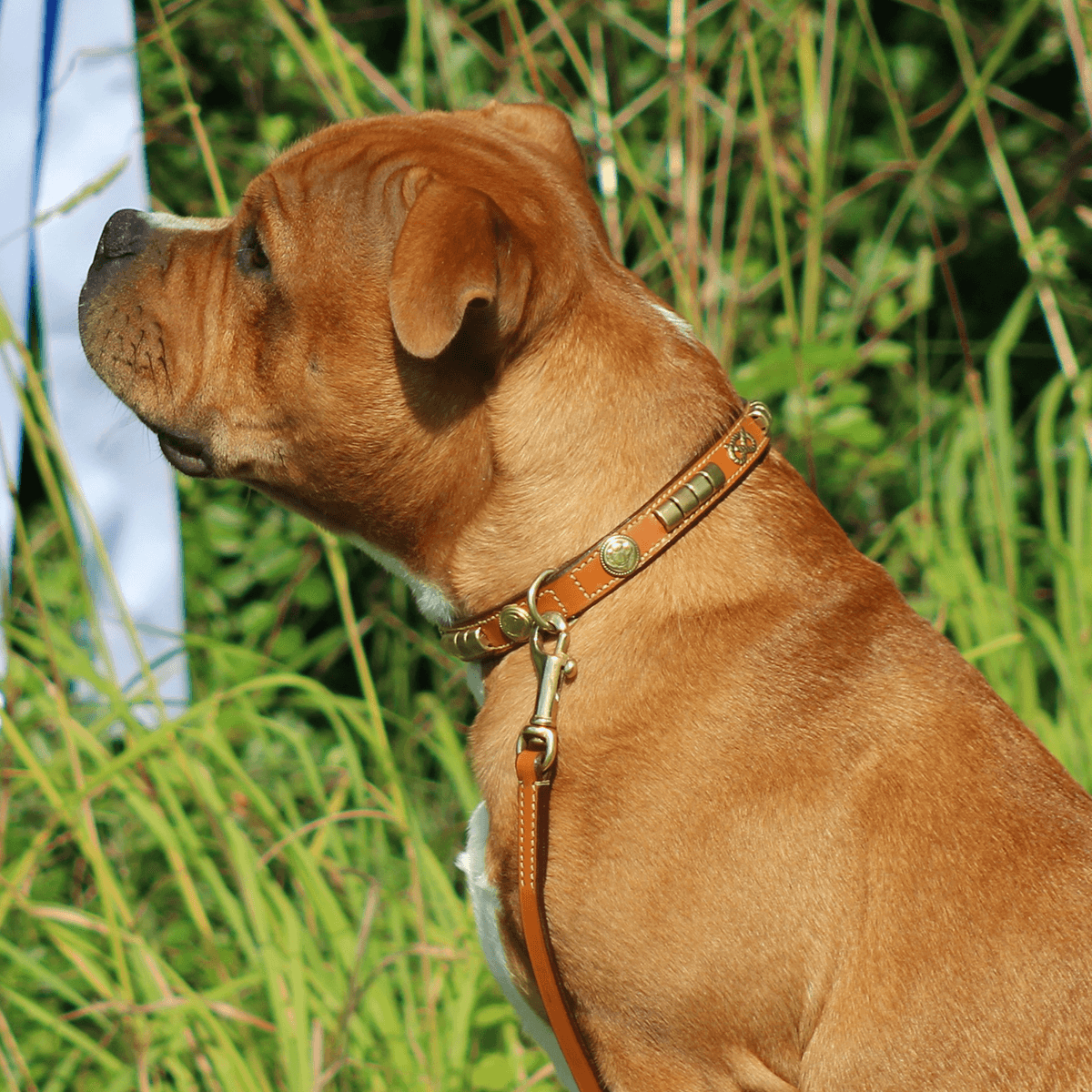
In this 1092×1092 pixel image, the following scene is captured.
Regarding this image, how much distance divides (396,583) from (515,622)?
82.2 inches

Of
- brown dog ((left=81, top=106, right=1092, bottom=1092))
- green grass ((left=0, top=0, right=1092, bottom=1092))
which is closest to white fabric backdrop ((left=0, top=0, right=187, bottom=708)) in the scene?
green grass ((left=0, top=0, right=1092, bottom=1092))

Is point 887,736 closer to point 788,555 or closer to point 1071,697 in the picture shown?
point 788,555

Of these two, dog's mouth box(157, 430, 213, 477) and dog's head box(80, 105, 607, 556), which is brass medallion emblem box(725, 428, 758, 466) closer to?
dog's head box(80, 105, 607, 556)

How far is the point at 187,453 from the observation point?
2541 mm

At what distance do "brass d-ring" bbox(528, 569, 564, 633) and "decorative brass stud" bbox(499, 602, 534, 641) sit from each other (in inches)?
1.9

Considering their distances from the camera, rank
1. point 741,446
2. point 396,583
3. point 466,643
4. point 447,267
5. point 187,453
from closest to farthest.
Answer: point 447,267, point 741,446, point 466,643, point 187,453, point 396,583

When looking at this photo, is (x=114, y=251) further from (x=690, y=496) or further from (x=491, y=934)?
(x=491, y=934)

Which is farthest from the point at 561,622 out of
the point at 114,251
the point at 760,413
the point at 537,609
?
the point at 114,251

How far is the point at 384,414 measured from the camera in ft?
7.61

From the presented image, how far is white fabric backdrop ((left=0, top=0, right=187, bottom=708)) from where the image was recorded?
3.96 m

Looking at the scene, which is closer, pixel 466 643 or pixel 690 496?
pixel 690 496

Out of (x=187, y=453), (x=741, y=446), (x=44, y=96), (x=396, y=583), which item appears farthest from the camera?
(x=396, y=583)

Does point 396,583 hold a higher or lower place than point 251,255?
lower

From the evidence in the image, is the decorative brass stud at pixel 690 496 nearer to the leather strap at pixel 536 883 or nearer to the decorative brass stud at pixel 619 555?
the decorative brass stud at pixel 619 555
